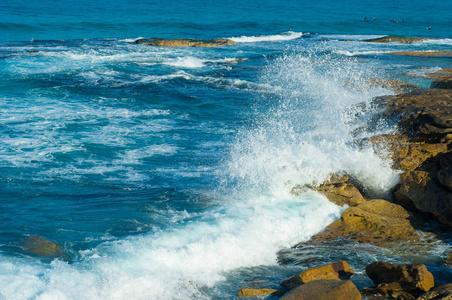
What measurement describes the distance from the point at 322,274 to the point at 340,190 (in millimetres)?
2797

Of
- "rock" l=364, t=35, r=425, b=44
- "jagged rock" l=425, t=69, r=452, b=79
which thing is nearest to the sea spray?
"jagged rock" l=425, t=69, r=452, b=79

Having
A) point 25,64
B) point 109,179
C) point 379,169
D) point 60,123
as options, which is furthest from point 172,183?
point 25,64

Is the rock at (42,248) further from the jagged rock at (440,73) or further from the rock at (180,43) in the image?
the rock at (180,43)

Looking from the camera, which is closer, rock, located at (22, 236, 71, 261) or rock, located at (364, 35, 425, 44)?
rock, located at (22, 236, 71, 261)

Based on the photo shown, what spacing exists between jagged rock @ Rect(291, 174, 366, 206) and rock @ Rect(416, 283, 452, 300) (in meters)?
3.02

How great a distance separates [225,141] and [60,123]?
4.48 m

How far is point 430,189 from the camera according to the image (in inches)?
290

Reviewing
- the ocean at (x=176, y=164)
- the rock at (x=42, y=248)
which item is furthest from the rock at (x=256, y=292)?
the rock at (x=42, y=248)

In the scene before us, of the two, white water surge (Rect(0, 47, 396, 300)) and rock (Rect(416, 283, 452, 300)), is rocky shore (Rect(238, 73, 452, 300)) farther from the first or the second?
white water surge (Rect(0, 47, 396, 300))

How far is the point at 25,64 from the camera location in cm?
2112

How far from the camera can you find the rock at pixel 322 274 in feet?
17.6

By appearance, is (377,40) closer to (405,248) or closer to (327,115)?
(327,115)

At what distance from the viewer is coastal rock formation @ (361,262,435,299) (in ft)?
17.0

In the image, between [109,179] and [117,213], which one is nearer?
[117,213]
